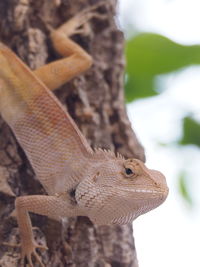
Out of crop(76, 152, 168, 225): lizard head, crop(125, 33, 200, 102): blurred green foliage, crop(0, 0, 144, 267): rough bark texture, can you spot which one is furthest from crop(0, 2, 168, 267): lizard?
crop(125, 33, 200, 102): blurred green foliage

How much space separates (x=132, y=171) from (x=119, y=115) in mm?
1574

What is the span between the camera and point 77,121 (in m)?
5.98

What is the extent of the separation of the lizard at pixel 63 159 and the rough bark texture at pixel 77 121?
0.12m

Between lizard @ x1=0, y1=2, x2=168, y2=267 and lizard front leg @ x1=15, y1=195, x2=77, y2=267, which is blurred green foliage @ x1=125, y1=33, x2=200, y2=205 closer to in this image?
lizard @ x1=0, y1=2, x2=168, y2=267

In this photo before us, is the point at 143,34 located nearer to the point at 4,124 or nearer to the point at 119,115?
the point at 119,115

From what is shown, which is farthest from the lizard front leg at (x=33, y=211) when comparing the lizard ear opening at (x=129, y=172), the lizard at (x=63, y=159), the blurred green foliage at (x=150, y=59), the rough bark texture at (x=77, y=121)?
the blurred green foliage at (x=150, y=59)

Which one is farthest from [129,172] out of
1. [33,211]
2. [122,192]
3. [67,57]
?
[67,57]

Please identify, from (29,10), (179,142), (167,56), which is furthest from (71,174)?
(29,10)

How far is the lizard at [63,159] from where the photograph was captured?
4.61 m

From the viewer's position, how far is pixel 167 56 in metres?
5.37

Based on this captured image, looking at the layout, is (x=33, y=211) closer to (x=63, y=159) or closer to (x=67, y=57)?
(x=63, y=159)

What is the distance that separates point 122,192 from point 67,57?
7.21ft

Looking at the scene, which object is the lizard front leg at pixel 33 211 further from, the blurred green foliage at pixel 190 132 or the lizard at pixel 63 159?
the blurred green foliage at pixel 190 132

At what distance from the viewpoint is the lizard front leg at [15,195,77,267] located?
4.68 metres
